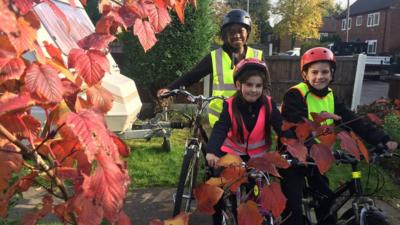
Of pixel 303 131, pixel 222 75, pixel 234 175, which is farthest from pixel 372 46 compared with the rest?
pixel 234 175

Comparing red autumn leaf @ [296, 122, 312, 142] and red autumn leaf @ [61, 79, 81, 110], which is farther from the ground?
red autumn leaf @ [61, 79, 81, 110]

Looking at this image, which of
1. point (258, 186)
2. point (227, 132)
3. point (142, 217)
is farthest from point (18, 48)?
point (142, 217)

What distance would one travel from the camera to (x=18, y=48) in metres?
1.12

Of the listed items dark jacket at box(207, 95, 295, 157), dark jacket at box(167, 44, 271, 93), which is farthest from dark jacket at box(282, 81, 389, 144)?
dark jacket at box(167, 44, 271, 93)

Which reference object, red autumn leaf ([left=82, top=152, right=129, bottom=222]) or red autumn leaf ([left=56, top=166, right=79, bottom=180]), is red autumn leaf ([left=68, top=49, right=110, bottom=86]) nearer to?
red autumn leaf ([left=82, top=152, right=129, bottom=222])

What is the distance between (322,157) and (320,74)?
75.1 inches

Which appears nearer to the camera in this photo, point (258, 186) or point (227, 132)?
point (258, 186)

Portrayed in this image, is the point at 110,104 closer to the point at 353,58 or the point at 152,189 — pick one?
the point at 152,189

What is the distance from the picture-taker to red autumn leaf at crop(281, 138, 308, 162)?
166 cm

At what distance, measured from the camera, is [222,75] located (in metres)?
4.26

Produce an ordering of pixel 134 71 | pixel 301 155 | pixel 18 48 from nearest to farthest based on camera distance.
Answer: pixel 18 48, pixel 301 155, pixel 134 71

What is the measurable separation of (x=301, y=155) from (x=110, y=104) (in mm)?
782

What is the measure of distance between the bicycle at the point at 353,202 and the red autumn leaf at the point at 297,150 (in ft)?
2.32

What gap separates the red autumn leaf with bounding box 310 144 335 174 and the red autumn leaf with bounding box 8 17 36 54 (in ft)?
3.68
